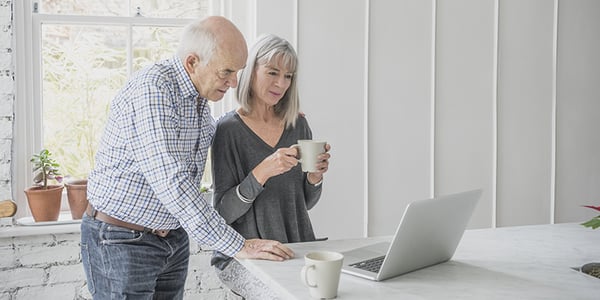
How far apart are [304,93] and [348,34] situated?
0.39m

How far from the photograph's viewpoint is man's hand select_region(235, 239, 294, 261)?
1742 mm

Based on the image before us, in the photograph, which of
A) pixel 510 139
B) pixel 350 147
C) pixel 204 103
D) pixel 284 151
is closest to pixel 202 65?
pixel 204 103

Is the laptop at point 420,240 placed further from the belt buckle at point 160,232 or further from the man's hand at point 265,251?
the belt buckle at point 160,232

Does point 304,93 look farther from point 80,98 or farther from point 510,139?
point 510,139

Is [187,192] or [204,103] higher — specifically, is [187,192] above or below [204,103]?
below

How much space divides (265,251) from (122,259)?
0.46m

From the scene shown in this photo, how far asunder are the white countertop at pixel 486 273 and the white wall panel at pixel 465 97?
4.53 ft

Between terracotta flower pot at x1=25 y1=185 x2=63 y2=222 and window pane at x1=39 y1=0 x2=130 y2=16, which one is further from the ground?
window pane at x1=39 y1=0 x2=130 y2=16

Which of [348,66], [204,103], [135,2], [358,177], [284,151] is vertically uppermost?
[135,2]

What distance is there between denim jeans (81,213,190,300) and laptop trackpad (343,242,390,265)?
0.60 meters

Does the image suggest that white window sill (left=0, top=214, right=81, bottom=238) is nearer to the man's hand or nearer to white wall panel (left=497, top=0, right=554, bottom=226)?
the man's hand

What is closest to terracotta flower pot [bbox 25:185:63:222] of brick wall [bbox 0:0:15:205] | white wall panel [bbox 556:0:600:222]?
brick wall [bbox 0:0:15:205]

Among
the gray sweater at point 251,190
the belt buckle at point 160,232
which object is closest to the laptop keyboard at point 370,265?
the gray sweater at point 251,190

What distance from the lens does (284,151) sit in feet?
6.37
